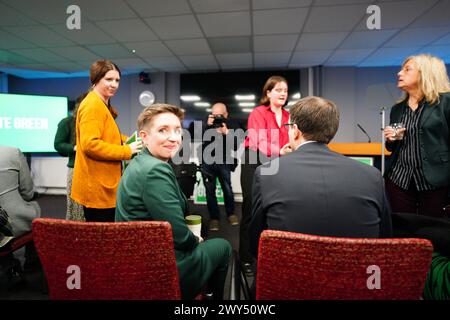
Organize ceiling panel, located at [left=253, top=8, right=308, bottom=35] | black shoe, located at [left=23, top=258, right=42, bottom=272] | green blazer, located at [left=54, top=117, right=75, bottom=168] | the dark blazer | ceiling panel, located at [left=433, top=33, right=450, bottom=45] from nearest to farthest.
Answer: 1. the dark blazer
2. black shoe, located at [left=23, top=258, right=42, bottom=272]
3. green blazer, located at [left=54, top=117, right=75, bottom=168]
4. ceiling panel, located at [left=253, top=8, right=308, bottom=35]
5. ceiling panel, located at [left=433, top=33, right=450, bottom=45]

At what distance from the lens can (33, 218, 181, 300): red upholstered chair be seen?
646 millimetres

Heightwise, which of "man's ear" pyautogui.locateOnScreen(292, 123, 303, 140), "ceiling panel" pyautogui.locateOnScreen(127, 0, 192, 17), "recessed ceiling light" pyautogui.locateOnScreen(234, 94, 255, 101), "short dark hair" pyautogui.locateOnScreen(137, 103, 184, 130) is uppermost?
"ceiling panel" pyautogui.locateOnScreen(127, 0, 192, 17)

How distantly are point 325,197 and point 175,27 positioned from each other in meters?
3.50

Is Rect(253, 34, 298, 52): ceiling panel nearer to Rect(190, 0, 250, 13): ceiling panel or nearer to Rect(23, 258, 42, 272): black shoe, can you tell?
Rect(190, 0, 250, 13): ceiling panel

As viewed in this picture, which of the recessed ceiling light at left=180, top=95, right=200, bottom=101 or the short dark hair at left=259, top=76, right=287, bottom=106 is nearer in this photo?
the short dark hair at left=259, top=76, right=287, bottom=106

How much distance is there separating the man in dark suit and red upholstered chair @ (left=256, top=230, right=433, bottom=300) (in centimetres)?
Result: 19

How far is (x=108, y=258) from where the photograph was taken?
2.19ft

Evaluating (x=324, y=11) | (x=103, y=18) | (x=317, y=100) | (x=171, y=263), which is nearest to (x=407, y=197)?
(x=317, y=100)

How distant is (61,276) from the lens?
72 centimetres

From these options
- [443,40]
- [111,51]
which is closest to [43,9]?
[111,51]

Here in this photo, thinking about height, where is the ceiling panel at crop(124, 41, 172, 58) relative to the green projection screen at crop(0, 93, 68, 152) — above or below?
above

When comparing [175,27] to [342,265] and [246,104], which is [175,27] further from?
[342,265]

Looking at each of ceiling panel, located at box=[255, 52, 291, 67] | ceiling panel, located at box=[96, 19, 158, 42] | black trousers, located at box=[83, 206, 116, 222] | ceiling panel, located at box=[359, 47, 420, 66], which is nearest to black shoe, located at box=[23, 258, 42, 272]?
black trousers, located at box=[83, 206, 116, 222]

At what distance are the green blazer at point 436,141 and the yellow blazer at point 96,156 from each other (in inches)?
71.6
